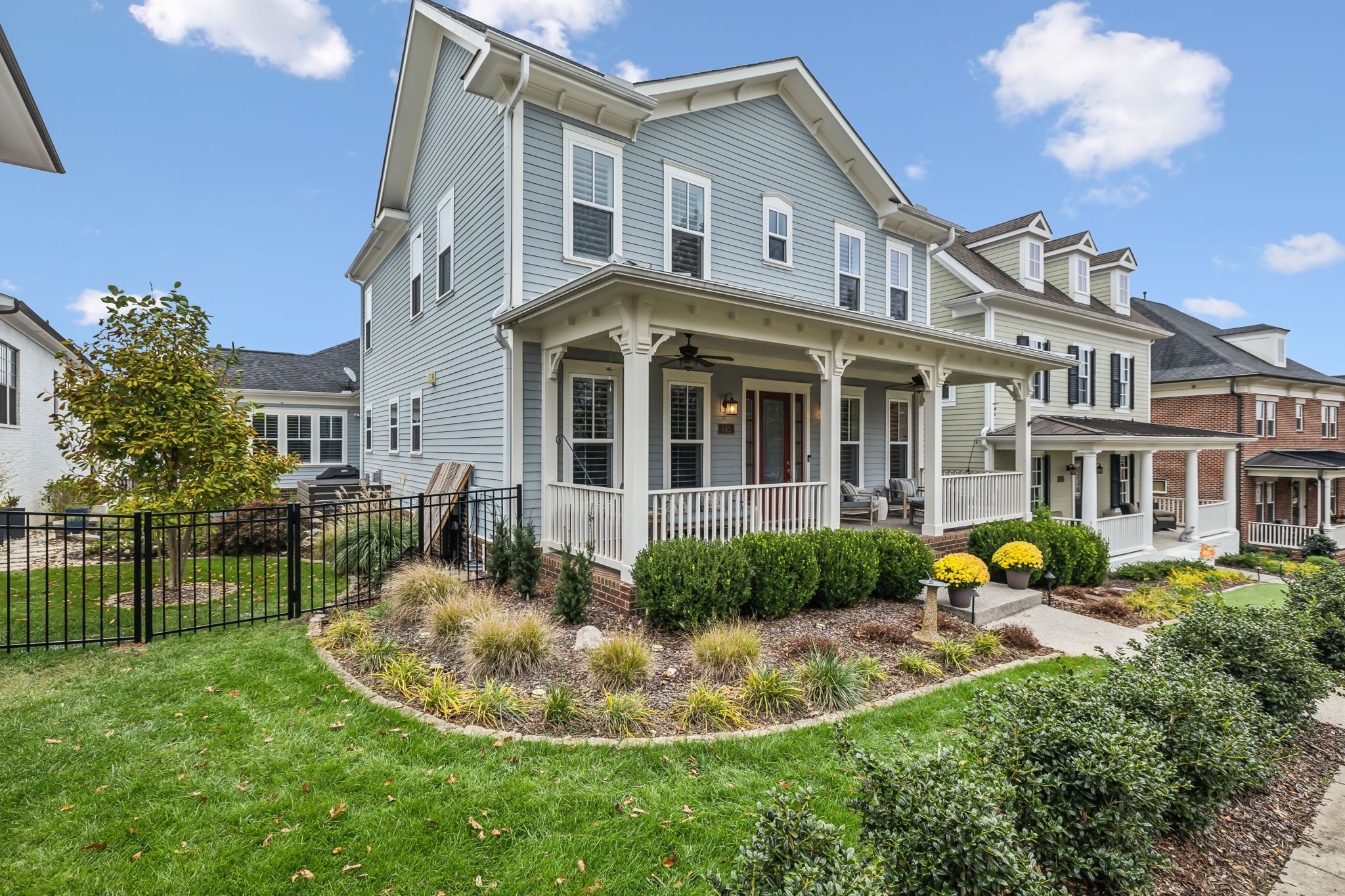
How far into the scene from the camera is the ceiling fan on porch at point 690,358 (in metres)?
8.10

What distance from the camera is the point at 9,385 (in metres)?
Answer: 13.5

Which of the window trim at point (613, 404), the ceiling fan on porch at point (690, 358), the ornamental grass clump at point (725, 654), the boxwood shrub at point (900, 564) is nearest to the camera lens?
the ornamental grass clump at point (725, 654)

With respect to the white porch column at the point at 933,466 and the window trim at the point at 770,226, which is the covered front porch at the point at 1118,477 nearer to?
the white porch column at the point at 933,466

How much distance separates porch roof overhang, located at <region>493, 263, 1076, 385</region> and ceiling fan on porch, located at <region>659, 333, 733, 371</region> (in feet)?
0.81

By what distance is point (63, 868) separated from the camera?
9.00 feet

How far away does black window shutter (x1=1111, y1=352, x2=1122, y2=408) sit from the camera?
17.7 meters

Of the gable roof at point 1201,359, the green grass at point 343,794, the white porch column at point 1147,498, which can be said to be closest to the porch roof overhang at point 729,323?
the green grass at point 343,794

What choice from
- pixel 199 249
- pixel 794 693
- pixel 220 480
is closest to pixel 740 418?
pixel 794 693

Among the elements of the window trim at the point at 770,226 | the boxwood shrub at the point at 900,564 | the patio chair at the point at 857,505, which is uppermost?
the window trim at the point at 770,226

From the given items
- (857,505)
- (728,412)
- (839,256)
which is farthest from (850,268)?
(857,505)

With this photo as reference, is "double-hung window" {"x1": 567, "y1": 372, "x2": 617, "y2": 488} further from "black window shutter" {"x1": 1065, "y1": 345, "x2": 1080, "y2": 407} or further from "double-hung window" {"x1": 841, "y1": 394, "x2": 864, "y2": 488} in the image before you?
"black window shutter" {"x1": 1065, "y1": 345, "x2": 1080, "y2": 407}

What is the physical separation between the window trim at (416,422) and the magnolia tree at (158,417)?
3924 millimetres

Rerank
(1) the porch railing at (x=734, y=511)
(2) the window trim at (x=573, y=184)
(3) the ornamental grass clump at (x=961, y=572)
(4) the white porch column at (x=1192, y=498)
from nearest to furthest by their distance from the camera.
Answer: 1. (3) the ornamental grass clump at (x=961, y=572)
2. (1) the porch railing at (x=734, y=511)
3. (2) the window trim at (x=573, y=184)
4. (4) the white porch column at (x=1192, y=498)

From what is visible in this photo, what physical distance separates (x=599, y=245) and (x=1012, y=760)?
8204mm
